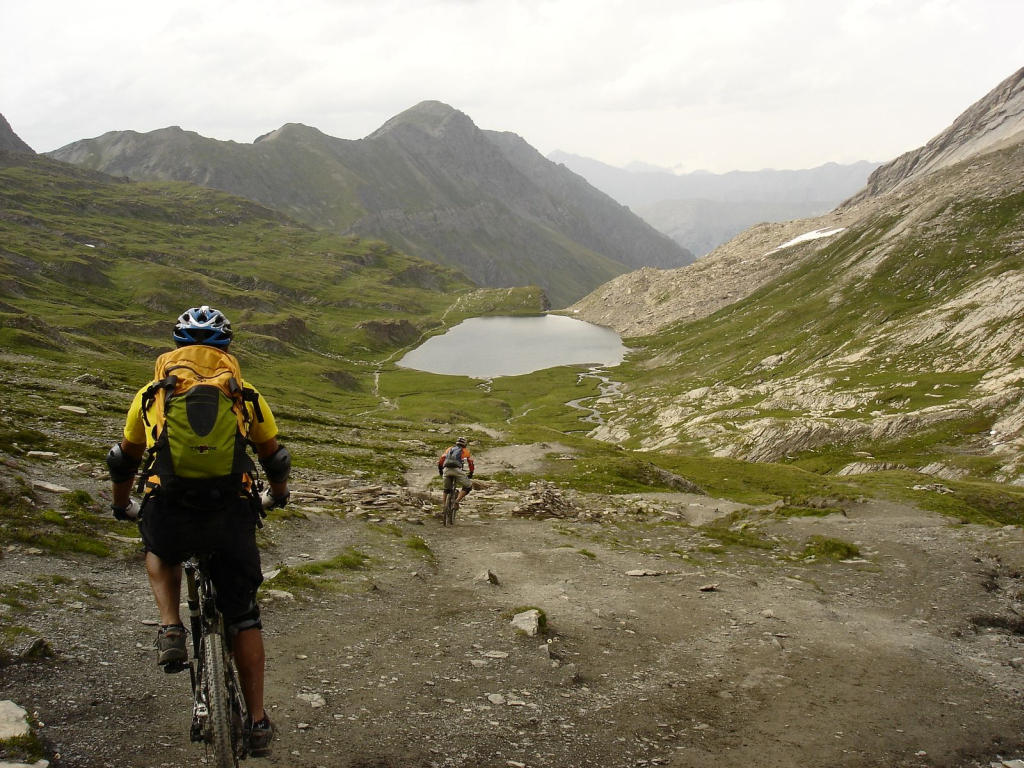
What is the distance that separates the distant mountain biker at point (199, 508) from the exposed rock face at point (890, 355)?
72.5 m

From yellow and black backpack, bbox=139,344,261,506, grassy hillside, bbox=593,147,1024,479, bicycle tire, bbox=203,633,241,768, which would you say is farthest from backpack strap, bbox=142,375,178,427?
grassy hillside, bbox=593,147,1024,479

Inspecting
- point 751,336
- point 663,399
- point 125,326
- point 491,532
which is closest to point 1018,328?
point 663,399

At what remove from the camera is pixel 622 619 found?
17609 mm

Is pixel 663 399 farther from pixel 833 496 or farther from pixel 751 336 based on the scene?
pixel 833 496

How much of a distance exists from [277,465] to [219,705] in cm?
269

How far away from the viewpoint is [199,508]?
7078 mm

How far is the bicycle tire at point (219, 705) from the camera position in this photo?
700 centimetres

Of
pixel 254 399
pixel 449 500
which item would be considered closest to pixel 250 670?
pixel 254 399

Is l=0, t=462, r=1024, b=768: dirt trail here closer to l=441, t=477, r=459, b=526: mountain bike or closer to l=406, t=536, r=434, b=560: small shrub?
l=406, t=536, r=434, b=560: small shrub

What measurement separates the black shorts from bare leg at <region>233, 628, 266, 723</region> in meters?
0.26

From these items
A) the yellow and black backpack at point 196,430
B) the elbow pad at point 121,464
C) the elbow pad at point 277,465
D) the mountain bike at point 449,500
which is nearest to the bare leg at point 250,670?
the yellow and black backpack at point 196,430

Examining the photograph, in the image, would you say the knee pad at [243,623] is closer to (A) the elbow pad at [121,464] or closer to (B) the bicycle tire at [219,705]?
(B) the bicycle tire at [219,705]

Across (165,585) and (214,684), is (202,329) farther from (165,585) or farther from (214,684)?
(214,684)

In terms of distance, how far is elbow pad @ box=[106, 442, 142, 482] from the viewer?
769 centimetres
